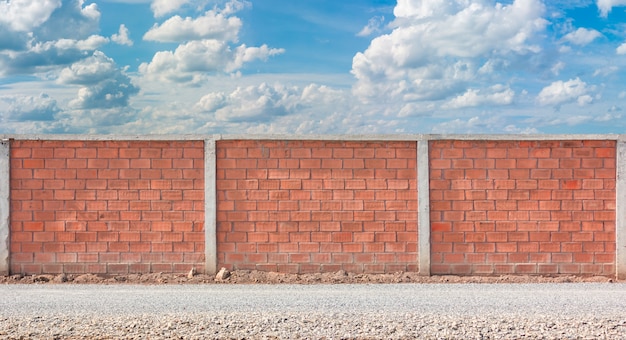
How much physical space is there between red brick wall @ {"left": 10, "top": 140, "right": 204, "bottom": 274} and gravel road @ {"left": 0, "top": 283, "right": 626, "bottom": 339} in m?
0.67

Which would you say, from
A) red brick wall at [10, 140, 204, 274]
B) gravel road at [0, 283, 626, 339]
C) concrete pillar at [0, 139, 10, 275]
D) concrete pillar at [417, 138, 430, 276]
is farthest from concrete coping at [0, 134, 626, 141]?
gravel road at [0, 283, 626, 339]

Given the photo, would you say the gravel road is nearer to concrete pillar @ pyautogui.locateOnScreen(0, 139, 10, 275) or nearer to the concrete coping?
concrete pillar @ pyautogui.locateOnScreen(0, 139, 10, 275)

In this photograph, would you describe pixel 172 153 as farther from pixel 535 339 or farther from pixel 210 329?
pixel 535 339

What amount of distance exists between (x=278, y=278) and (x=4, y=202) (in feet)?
14.3

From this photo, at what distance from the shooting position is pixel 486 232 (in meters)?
10.5

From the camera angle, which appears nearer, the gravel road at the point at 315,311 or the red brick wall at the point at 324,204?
the gravel road at the point at 315,311

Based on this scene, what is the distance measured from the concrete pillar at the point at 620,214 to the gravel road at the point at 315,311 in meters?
0.67

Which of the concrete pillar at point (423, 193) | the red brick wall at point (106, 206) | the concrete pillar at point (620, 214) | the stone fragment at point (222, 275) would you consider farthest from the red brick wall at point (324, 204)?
the concrete pillar at point (620, 214)

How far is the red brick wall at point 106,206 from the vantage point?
1052 cm

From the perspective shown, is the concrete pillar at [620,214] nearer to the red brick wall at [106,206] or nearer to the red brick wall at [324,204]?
the red brick wall at [324,204]

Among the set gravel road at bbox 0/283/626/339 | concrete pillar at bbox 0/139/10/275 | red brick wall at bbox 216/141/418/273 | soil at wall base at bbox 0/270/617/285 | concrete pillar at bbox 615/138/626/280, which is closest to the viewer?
gravel road at bbox 0/283/626/339

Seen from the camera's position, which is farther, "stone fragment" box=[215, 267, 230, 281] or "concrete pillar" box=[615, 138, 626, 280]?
"concrete pillar" box=[615, 138, 626, 280]

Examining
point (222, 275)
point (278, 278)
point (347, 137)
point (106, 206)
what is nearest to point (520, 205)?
point (347, 137)

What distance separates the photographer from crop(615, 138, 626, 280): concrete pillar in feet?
34.6
